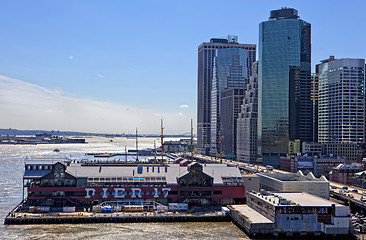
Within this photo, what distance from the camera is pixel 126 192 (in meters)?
105

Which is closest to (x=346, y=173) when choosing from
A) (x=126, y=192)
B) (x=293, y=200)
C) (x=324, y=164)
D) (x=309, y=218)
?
(x=324, y=164)

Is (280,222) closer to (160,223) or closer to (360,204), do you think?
(160,223)

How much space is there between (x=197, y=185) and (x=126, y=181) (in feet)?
57.7

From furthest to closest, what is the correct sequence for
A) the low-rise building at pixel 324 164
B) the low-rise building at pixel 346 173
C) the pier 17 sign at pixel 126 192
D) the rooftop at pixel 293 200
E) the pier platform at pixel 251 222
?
the low-rise building at pixel 324 164
the low-rise building at pixel 346 173
the pier 17 sign at pixel 126 192
the rooftop at pixel 293 200
the pier platform at pixel 251 222

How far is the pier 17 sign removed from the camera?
10456cm

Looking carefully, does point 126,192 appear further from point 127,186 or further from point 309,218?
point 309,218

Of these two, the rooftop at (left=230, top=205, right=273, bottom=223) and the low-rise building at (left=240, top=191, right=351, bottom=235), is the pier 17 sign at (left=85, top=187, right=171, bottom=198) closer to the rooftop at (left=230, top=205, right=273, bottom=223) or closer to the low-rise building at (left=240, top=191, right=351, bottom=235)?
the rooftop at (left=230, top=205, right=273, bottom=223)

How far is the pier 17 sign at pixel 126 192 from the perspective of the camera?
104562 millimetres

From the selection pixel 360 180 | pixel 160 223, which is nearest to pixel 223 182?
pixel 160 223

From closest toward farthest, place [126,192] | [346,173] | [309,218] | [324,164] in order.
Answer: [309,218] < [126,192] < [346,173] < [324,164]

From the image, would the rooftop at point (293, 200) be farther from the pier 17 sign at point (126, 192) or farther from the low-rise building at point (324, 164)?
the low-rise building at point (324, 164)

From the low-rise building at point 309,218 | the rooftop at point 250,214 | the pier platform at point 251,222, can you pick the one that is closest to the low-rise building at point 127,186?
the rooftop at point 250,214

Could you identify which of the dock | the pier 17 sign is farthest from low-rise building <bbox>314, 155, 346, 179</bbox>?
the dock

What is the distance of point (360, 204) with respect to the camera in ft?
363
